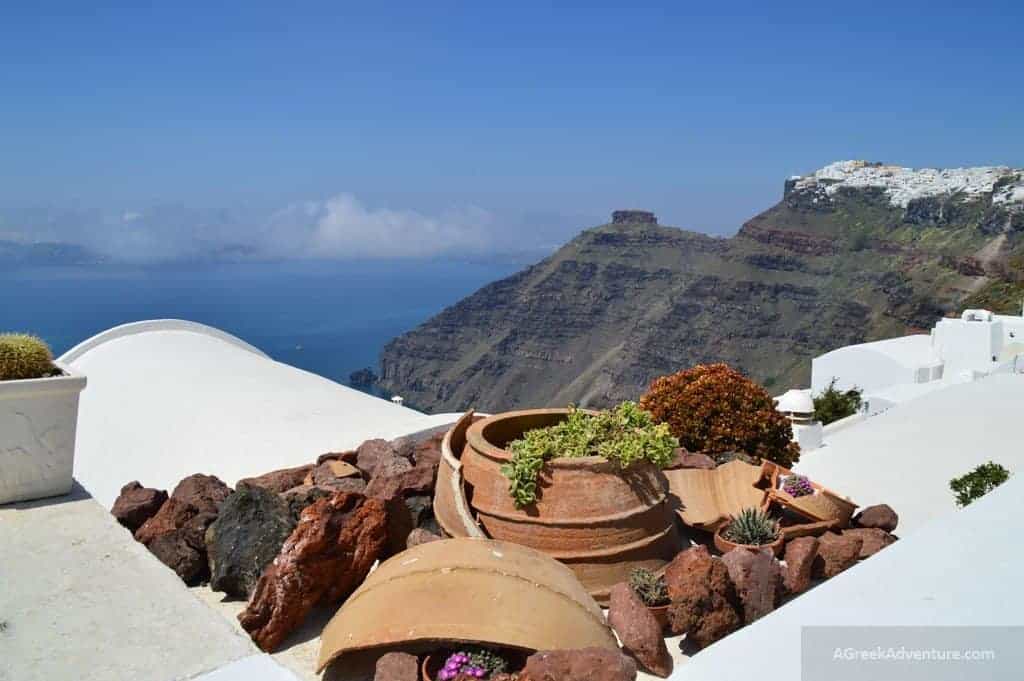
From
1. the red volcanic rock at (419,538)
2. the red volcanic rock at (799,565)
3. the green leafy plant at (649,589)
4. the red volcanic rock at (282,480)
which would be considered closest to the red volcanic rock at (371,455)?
the red volcanic rock at (282,480)

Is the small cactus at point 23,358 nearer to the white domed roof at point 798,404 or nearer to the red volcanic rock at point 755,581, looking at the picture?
the red volcanic rock at point 755,581

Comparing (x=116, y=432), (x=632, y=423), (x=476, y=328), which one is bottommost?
(x=476, y=328)

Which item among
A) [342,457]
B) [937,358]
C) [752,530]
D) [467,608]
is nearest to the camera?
[467,608]

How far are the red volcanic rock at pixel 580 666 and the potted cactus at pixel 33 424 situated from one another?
10.3ft

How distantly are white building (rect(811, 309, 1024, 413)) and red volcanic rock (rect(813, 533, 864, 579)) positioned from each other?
17891 mm

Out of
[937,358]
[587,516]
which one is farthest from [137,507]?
[937,358]

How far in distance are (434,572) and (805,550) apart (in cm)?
239

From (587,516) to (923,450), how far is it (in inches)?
291

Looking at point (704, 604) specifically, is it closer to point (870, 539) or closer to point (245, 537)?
point (870, 539)

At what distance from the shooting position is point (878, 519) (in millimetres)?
5992

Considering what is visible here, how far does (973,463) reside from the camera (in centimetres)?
950

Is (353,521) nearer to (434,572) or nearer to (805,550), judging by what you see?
(434,572)

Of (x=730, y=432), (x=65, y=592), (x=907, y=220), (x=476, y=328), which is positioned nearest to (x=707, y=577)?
(x=65, y=592)

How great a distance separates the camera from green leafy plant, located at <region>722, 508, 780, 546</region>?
5.30 metres
